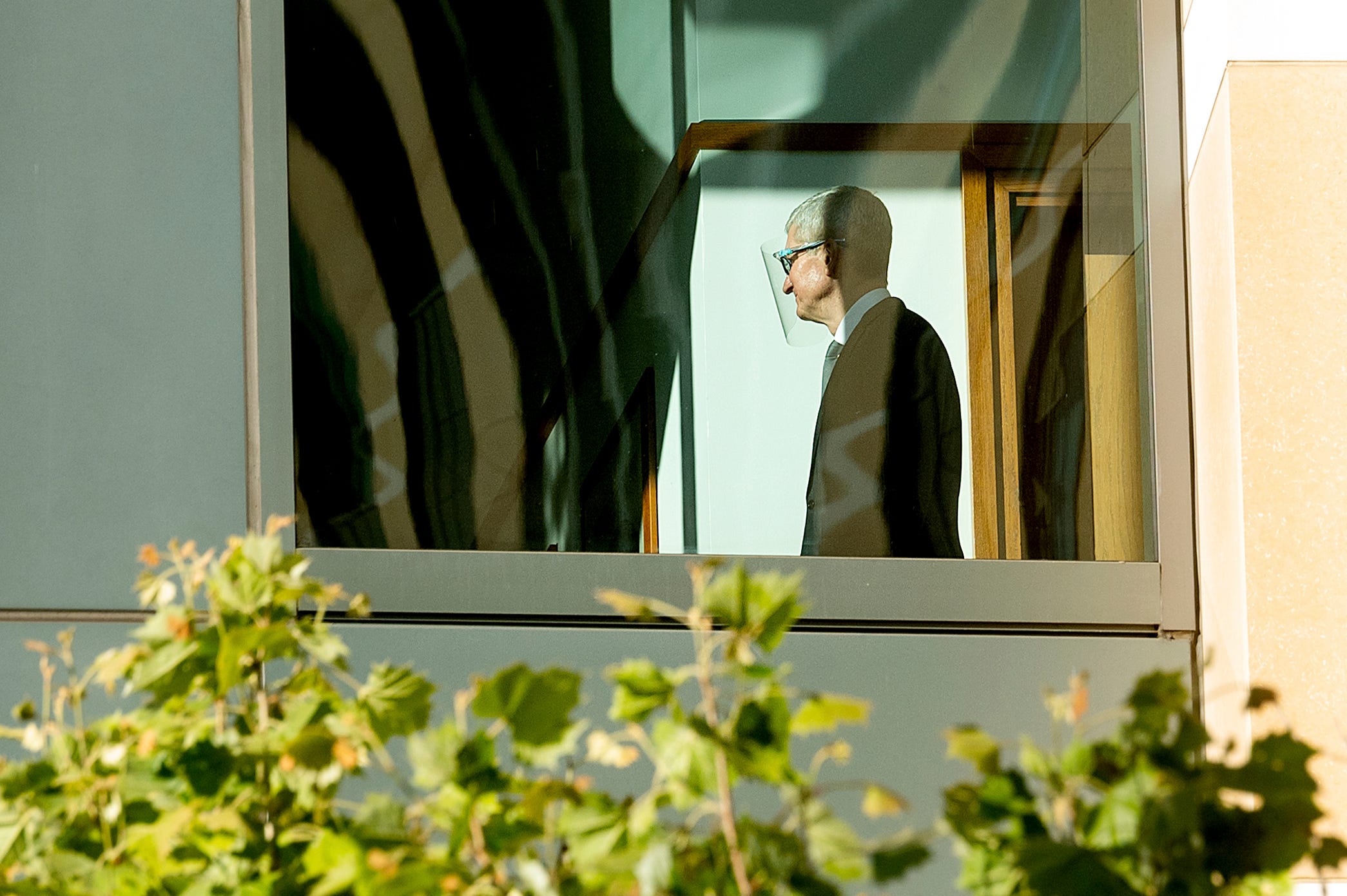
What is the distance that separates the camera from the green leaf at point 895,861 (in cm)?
72

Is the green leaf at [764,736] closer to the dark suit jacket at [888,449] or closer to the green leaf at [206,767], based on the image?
the green leaf at [206,767]

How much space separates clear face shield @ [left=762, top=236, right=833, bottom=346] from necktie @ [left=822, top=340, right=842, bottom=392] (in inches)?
0.8

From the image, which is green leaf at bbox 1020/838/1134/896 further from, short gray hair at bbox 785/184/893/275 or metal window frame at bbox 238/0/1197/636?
short gray hair at bbox 785/184/893/275

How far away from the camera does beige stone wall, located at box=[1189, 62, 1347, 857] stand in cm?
206

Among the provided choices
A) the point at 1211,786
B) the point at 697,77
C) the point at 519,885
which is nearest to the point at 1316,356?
the point at 697,77

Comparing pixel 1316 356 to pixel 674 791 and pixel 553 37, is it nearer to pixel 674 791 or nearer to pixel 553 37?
pixel 553 37

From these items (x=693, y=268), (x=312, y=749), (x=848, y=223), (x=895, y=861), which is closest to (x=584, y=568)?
(x=693, y=268)

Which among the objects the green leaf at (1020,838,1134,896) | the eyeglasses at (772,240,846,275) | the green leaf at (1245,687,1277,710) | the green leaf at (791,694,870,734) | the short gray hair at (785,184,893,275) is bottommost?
the green leaf at (1020,838,1134,896)

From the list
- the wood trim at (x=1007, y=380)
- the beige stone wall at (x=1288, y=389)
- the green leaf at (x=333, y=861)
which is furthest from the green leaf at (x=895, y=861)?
the wood trim at (x=1007, y=380)

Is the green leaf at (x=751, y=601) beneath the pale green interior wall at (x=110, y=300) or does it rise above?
beneath

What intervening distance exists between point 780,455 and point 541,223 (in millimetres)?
666

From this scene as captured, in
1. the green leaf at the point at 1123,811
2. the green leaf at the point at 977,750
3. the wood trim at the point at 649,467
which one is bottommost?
the green leaf at the point at 1123,811

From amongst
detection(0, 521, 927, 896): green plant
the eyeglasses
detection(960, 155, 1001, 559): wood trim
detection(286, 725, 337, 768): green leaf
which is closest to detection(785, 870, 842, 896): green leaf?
detection(0, 521, 927, 896): green plant

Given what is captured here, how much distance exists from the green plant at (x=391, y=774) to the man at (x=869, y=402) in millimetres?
1464
